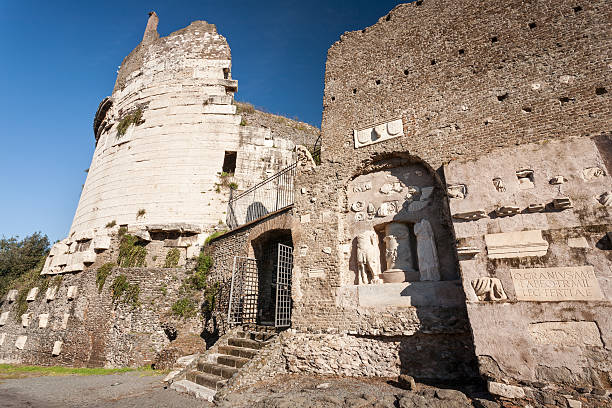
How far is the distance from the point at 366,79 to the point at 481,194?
4278 millimetres

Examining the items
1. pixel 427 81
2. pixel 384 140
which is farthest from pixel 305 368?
pixel 427 81

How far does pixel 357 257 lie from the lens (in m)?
6.26

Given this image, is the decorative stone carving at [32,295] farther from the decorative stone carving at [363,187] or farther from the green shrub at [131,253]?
the decorative stone carving at [363,187]

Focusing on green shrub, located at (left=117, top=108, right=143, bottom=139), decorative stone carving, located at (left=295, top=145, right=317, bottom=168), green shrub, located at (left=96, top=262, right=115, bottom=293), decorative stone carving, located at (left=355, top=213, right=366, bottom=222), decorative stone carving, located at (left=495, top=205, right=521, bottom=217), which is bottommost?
green shrub, located at (left=96, top=262, right=115, bottom=293)

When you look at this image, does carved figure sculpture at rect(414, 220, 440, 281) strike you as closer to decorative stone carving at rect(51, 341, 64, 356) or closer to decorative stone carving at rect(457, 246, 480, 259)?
decorative stone carving at rect(457, 246, 480, 259)

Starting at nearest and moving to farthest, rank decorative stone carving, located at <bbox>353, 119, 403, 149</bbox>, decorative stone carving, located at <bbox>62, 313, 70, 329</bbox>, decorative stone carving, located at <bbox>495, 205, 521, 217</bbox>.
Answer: decorative stone carving, located at <bbox>495, 205, 521, 217</bbox> < decorative stone carving, located at <bbox>353, 119, 403, 149</bbox> < decorative stone carving, located at <bbox>62, 313, 70, 329</bbox>

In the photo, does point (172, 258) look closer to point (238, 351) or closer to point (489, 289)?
point (238, 351)

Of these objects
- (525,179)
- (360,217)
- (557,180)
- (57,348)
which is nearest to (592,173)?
(557,180)

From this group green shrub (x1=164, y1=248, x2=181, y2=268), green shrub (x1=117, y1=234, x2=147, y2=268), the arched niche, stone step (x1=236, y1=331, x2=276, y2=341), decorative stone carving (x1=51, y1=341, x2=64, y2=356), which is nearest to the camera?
the arched niche

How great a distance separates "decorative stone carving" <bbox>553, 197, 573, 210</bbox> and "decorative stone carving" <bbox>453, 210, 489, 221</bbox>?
91 centimetres

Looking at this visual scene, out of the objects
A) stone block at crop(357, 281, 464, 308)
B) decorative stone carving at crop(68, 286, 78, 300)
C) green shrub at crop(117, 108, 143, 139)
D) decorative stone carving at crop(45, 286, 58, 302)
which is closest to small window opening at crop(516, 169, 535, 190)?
stone block at crop(357, 281, 464, 308)

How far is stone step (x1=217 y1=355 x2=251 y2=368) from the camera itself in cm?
566

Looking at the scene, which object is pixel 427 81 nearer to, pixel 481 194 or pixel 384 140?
pixel 384 140

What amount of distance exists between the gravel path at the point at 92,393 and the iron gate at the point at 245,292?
91.0 inches
